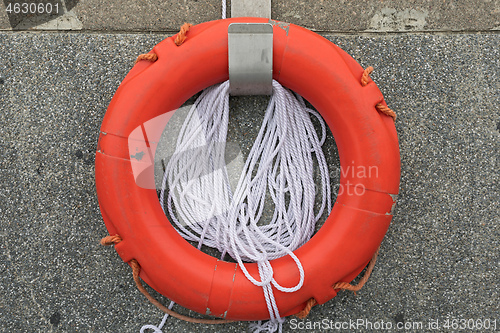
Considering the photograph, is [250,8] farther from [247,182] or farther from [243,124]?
[247,182]

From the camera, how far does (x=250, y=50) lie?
45.9 inches

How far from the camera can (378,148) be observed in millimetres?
1191

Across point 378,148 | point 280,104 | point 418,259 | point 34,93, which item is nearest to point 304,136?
point 280,104

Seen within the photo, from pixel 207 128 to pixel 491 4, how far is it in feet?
4.07

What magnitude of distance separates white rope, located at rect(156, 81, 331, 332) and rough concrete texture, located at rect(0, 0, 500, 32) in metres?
0.33

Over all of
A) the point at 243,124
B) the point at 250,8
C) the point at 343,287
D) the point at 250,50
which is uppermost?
the point at 250,8

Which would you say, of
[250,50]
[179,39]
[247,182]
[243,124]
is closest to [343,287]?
[247,182]

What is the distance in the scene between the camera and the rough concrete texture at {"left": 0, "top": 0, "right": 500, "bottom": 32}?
1402 mm

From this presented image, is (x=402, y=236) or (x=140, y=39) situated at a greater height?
(x=140, y=39)

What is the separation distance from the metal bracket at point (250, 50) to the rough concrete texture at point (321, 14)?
0.94 ft

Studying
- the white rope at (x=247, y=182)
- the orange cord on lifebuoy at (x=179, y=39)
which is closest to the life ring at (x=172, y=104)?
the orange cord on lifebuoy at (x=179, y=39)

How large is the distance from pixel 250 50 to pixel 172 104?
32 centimetres

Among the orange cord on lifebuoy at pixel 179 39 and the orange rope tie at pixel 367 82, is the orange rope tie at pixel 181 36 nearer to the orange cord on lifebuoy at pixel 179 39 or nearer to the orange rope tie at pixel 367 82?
the orange cord on lifebuoy at pixel 179 39

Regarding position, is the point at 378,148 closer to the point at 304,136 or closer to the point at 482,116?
the point at 304,136
